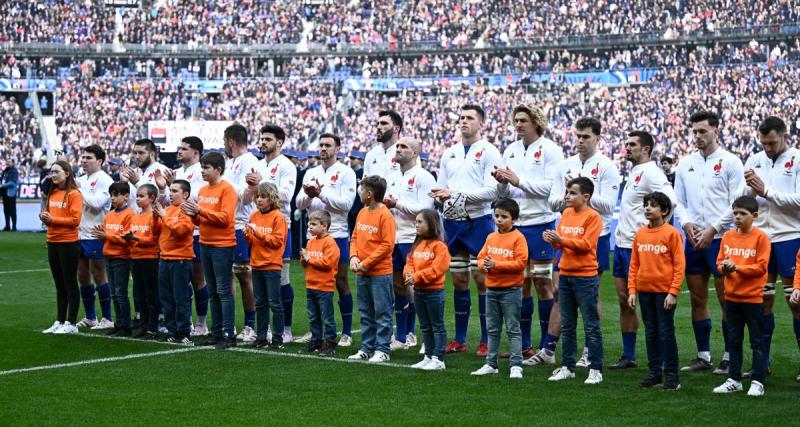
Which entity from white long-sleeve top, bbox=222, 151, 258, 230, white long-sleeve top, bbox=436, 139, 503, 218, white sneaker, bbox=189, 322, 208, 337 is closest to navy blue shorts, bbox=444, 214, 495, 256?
white long-sleeve top, bbox=436, 139, 503, 218

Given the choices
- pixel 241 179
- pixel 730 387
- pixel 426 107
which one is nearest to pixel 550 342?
pixel 730 387

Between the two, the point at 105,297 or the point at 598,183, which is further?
the point at 105,297

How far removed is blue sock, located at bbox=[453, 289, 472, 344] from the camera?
1068cm

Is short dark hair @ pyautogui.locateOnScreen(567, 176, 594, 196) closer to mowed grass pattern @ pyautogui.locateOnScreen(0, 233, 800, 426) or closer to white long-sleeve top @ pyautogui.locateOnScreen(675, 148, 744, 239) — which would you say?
white long-sleeve top @ pyautogui.locateOnScreen(675, 148, 744, 239)

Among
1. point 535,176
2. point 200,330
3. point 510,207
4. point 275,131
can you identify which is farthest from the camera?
point 200,330

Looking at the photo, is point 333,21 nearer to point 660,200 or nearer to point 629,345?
point 629,345

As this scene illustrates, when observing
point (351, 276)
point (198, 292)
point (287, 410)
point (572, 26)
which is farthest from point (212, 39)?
point (287, 410)

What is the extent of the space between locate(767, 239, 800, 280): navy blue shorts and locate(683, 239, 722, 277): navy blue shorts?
0.50m

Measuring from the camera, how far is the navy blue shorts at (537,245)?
33.6ft

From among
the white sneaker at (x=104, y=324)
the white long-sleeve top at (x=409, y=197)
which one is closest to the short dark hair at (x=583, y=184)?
the white long-sleeve top at (x=409, y=197)

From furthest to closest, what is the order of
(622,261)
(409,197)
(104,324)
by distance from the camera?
(104,324) < (409,197) < (622,261)

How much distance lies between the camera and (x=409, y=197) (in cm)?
1093

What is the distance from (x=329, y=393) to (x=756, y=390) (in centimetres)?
333

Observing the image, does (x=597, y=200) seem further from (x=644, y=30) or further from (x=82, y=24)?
(x=82, y=24)
